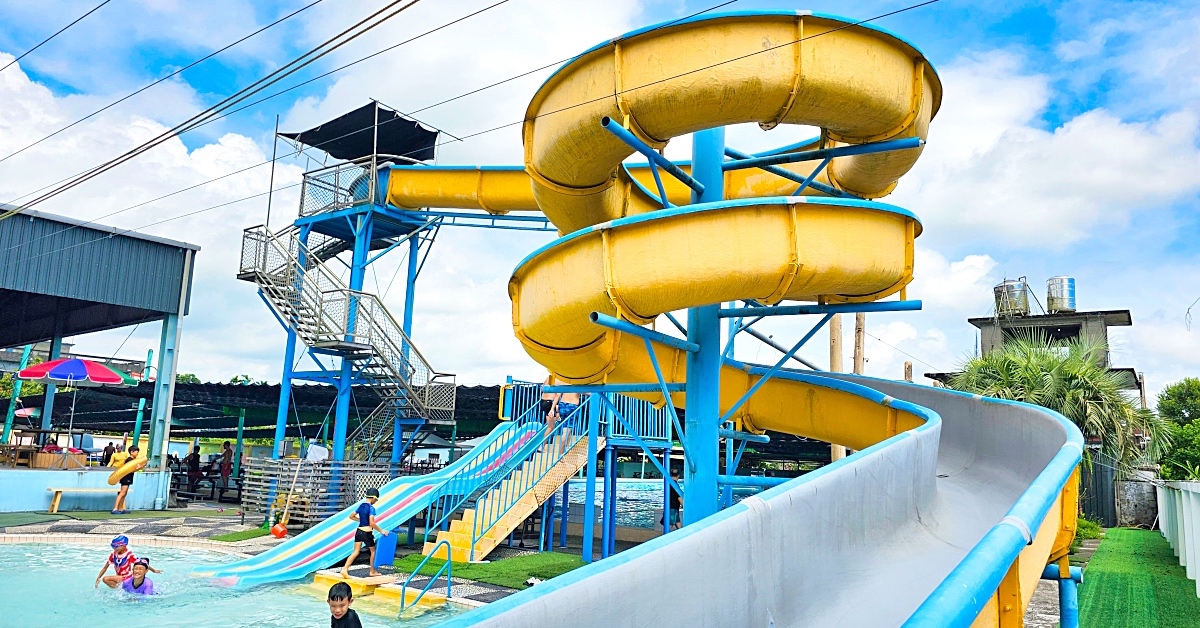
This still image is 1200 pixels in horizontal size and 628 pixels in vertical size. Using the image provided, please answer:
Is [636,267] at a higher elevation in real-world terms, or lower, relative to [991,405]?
higher

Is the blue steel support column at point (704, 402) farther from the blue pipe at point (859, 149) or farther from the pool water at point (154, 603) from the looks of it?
the pool water at point (154, 603)

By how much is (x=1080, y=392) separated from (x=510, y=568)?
38.6 feet

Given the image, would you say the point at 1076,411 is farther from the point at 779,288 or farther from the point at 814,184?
the point at 779,288

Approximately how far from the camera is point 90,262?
2270cm

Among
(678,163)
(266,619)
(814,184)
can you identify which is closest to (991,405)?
(814,184)

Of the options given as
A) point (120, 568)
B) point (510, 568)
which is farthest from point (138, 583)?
point (510, 568)

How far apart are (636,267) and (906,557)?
3486 mm

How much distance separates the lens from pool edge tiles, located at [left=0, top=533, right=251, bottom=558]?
16594mm

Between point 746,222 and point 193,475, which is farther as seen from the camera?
point 193,475

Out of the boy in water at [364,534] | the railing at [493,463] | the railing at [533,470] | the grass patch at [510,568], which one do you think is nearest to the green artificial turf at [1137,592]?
the grass patch at [510,568]

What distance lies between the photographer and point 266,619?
1123 cm

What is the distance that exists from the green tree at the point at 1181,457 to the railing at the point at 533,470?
43.5 ft

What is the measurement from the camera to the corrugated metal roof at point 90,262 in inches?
846

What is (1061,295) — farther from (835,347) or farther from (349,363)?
(349,363)
